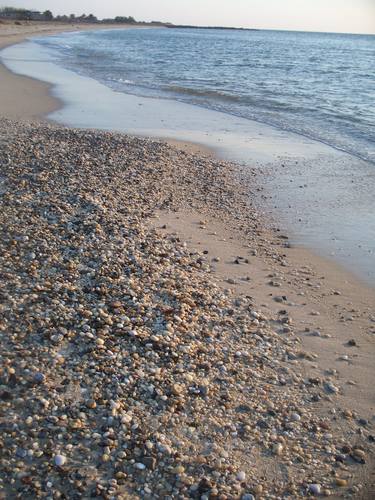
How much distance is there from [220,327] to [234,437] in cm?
141

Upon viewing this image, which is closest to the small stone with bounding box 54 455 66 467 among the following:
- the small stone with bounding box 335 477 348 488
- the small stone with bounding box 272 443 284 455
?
the small stone with bounding box 272 443 284 455

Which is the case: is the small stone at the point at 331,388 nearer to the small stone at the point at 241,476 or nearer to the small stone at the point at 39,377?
the small stone at the point at 241,476

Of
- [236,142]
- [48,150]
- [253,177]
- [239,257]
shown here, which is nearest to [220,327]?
[239,257]

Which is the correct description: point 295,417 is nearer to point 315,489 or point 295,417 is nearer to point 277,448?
point 277,448

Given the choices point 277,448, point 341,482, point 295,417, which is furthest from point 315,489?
point 295,417

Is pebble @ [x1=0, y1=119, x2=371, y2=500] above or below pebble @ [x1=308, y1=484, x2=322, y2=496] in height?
above

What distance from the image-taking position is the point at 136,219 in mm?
7148

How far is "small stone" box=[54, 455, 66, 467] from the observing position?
124 inches

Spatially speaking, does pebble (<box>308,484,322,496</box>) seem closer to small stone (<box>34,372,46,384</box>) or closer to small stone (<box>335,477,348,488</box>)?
small stone (<box>335,477,348,488</box>)

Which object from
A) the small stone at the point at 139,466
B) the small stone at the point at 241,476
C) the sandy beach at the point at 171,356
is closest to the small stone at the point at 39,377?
the sandy beach at the point at 171,356

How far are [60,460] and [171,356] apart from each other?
140 centimetres

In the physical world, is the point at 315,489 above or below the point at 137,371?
below

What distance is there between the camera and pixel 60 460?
3.18 meters

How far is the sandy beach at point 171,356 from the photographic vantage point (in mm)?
3303
